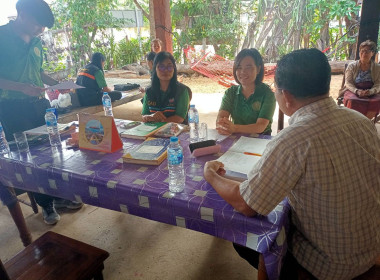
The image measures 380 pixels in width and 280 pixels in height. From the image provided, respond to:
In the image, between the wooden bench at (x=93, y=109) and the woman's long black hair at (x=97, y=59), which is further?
the woman's long black hair at (x=97, y=59)

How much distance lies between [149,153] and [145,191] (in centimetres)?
34

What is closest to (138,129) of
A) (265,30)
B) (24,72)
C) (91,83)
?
(24,72)

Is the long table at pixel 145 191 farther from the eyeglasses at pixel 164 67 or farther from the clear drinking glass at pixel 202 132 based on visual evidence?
the eyeglasses at pixel 164 67

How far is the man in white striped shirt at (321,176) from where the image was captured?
2.73ft

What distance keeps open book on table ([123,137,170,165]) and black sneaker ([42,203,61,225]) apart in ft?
3.70

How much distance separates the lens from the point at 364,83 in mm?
3732

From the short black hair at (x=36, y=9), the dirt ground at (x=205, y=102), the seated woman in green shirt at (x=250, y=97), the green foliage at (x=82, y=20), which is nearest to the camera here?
the seated woman in green shirt at (x=250, y=97)

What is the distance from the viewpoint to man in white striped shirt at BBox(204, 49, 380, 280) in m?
0.83

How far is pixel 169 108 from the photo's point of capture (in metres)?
2.31

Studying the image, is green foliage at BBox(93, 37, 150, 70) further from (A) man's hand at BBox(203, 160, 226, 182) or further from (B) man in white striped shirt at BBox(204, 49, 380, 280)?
(B) man in white striped shirt at BBox(204, 49, 380, 280)

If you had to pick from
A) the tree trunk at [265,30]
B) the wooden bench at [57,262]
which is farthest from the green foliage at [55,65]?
the wooden bench at [57,262]

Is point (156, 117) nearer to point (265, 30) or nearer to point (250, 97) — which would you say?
point (250, 97)

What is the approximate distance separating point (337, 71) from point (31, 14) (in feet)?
A: 22.7

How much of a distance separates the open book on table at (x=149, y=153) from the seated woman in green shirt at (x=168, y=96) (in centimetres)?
69
